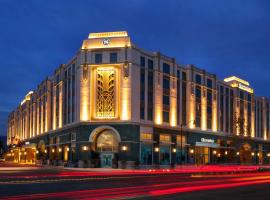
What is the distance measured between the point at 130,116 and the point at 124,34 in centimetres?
1553

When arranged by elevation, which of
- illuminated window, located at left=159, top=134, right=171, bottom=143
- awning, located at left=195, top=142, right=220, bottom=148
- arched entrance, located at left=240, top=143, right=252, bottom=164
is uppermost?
illuminated window, located at left=159, top=134, right=171, bottom=143

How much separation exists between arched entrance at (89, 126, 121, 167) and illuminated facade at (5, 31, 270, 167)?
0.18 metres

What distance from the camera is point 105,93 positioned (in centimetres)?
8106

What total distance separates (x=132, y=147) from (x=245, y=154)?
47361mm

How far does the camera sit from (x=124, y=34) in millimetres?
82062

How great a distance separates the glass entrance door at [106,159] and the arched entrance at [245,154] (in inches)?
1733

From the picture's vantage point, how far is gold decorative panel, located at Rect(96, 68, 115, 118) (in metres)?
80.2

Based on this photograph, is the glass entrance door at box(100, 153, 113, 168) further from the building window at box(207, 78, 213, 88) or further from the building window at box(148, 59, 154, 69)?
the building window at box(207, 78, 213, 88)

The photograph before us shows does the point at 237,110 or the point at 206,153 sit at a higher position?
the point at 237,110

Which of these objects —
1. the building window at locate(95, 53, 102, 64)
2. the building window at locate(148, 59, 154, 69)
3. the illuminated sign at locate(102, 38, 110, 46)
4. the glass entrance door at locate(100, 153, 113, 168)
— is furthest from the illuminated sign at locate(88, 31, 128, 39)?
the glass entrance door at locate(100, 153, 113, 168)

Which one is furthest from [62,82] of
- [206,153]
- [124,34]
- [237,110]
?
[237,110]

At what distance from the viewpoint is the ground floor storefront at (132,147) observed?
79125 millimetres

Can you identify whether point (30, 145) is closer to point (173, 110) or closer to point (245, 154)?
point (173, 110)

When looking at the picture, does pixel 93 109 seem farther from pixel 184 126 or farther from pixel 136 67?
pixel 184 126
